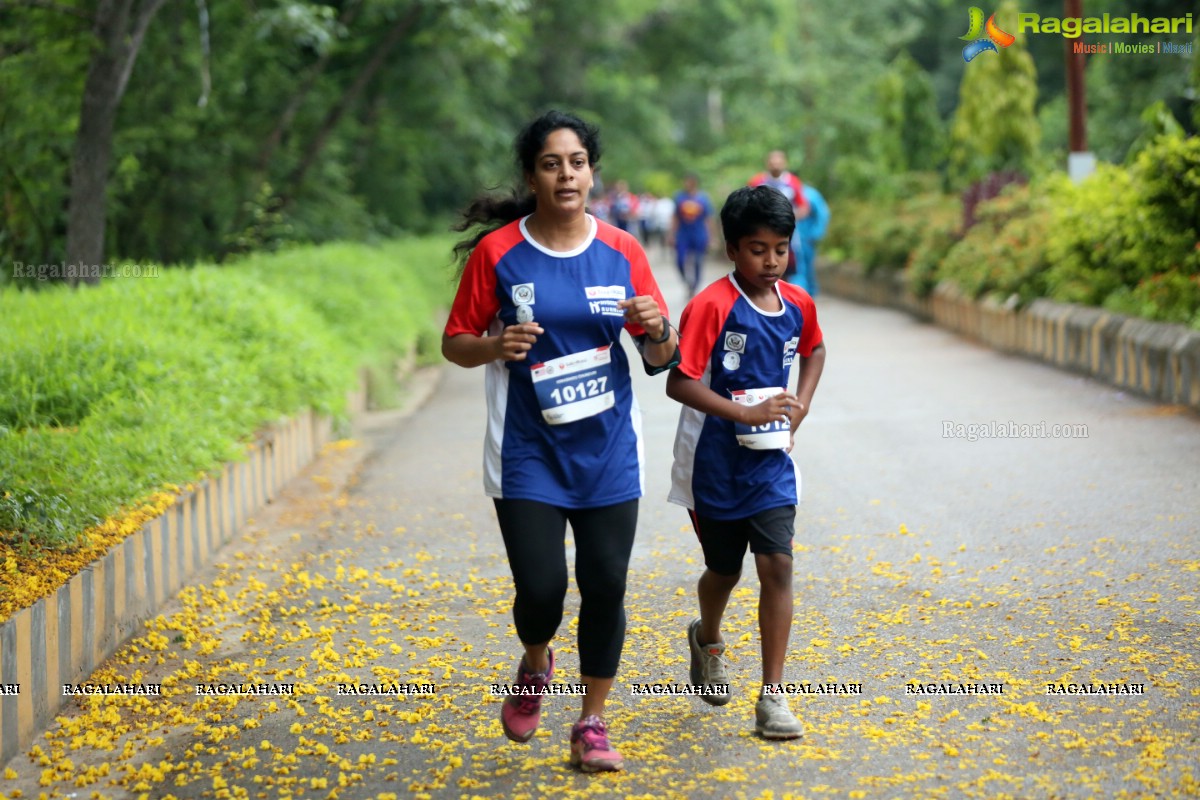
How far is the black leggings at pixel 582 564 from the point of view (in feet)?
14.6

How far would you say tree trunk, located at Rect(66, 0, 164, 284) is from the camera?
468 inches

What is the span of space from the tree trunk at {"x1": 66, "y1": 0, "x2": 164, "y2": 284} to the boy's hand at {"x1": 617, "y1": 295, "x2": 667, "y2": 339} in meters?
8.63

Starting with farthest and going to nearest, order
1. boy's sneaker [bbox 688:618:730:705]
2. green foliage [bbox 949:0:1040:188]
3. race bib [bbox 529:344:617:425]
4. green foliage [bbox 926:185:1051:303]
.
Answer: green foliage [bbox 949:0:1040:188]
green foliage [bbox 926:185:1051:303]
boy's sneaker [bbox 688:618:730:705]
race bib [bbox 529:344:617:425]

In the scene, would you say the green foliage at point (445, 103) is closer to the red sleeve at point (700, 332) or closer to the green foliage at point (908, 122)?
the green foliage at point (908, 122)

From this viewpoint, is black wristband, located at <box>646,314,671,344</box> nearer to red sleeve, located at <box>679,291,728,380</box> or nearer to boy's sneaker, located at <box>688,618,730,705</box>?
red sleeve, located at <box>679,291,728,380</box>

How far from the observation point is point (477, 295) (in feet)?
15.0

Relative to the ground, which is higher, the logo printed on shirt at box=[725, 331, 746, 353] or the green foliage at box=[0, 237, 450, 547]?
the logo printed on shirt at box=[725, 331, 746, 353]

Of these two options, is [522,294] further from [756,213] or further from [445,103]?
[445,103]

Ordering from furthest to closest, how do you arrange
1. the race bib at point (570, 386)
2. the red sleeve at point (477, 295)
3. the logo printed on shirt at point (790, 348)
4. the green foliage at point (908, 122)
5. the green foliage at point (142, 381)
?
the green foliage at point (908, 122)
the green foliage at point (142, 381)
the logo printed on shirt at point (790, 348)
the red sleeve at point (477, 295)
the race bib at point (570, 386)

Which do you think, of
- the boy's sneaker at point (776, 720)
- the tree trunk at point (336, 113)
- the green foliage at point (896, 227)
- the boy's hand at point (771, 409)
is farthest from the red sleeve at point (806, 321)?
the green foliage at point (896, 227)

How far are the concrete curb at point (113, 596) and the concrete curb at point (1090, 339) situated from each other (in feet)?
20.9

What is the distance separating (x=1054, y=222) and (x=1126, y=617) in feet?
35.1

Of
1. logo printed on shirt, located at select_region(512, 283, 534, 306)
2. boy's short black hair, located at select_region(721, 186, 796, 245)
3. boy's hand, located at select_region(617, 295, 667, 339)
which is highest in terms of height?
boy's short black hair, located at select_region(721, 186, 796, 245)

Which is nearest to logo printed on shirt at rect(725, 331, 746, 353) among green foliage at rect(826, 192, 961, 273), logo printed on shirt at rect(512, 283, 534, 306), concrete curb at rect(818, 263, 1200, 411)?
logo printed on shirt at rect(512, 283, 534, 306)
